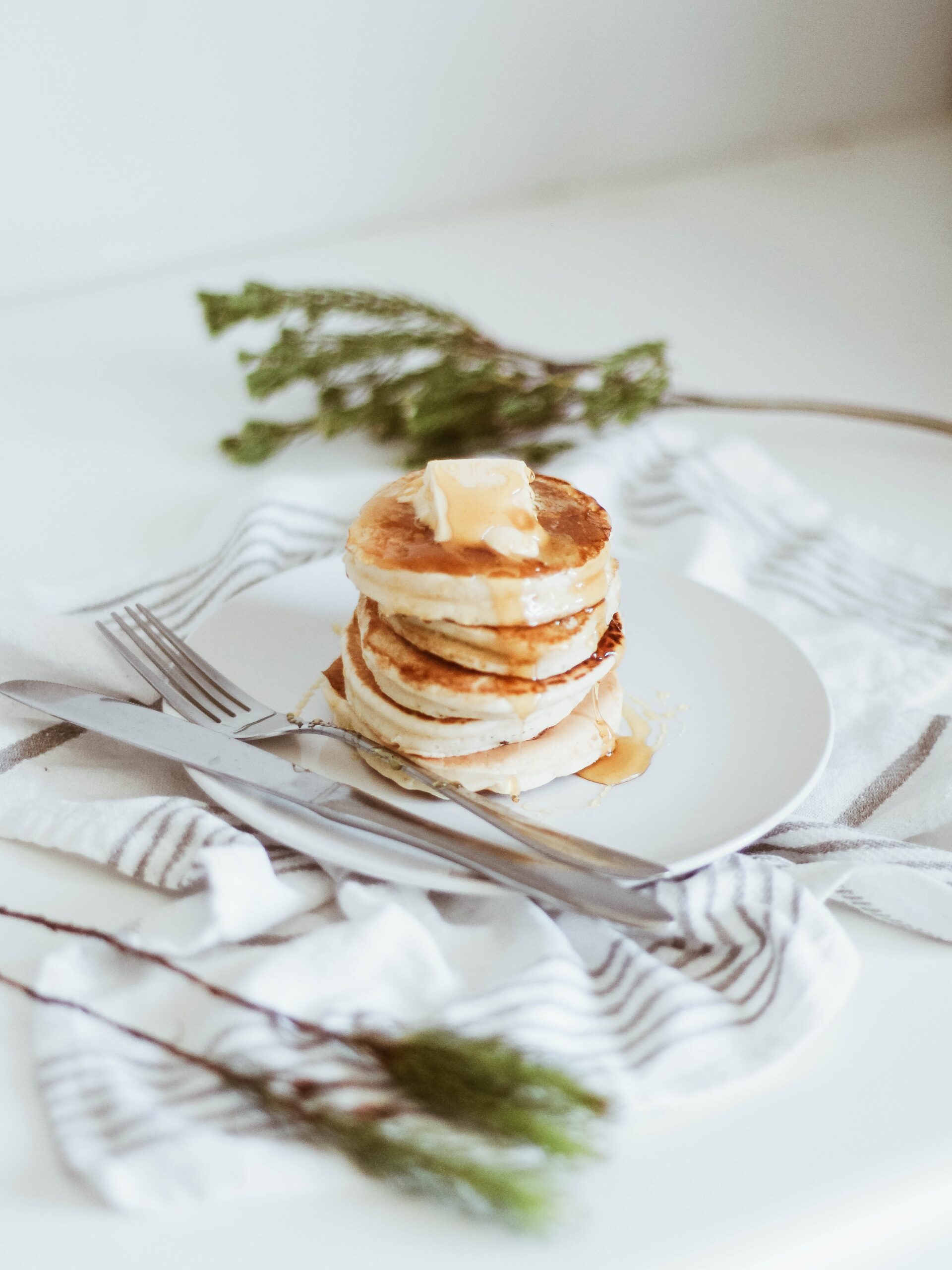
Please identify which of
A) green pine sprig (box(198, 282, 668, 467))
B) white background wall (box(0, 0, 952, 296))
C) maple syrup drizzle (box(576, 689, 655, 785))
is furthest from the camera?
white background wall (box(0, 0, 952, 296))

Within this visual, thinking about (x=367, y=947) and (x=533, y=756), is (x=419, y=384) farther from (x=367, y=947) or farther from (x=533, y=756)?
(x=367, y=947)

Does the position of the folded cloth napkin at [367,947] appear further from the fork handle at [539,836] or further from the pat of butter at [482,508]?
the pat of butter at [482,508]

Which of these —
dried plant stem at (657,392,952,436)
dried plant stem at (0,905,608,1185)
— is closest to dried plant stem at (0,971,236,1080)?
dried plant stem at (0,905,608,1185)

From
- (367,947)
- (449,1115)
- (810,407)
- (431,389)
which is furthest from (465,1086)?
(810,407)

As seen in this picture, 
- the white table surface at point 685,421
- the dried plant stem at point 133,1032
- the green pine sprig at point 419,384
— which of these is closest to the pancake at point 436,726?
the white table surface at point 685,421

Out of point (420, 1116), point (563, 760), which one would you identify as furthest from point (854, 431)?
point (420, 1116)

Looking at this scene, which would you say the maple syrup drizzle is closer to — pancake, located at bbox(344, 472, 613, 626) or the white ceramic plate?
the white ceramic plate
